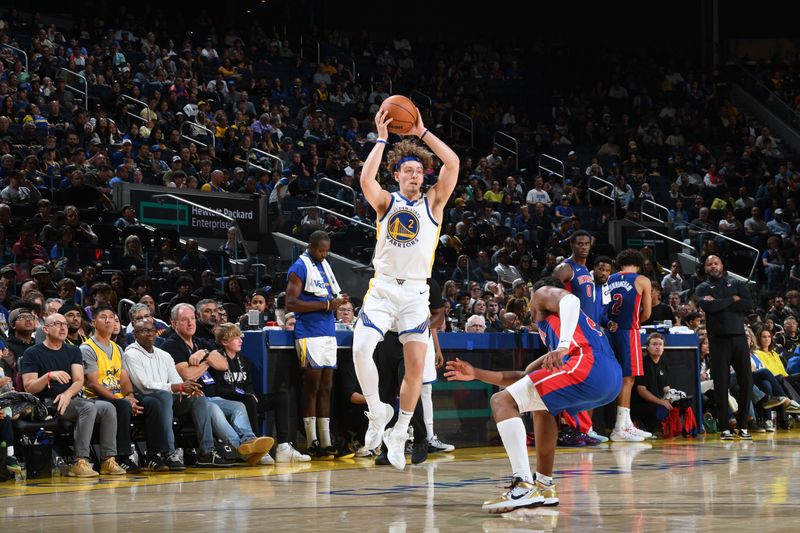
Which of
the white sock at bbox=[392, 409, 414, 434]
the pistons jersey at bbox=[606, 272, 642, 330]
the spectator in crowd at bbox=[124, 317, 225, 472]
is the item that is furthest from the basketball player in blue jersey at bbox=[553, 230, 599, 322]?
the spectator in crowd at bbox=[124, 317, 225, 472]

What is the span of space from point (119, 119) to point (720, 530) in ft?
56.8

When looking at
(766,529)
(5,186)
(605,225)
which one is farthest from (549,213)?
(766,529)

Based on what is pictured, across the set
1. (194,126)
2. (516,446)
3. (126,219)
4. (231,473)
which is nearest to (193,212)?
(126,219)

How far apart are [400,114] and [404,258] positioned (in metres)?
1.05

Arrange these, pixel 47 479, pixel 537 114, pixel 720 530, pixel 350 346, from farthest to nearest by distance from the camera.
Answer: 1. pixel 537 114
2. pixel 350 346
3. pixel 47 479
4. pixel 720 530

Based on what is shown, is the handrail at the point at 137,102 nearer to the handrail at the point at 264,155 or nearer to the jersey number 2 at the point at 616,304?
the handrail at the point at 264,155

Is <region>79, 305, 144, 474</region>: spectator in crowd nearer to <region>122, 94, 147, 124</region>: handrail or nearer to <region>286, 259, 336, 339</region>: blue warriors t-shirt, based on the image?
<region>286, 259, 336, 339</region>: blue warriors t-shirt

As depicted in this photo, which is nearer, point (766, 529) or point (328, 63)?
point (766, 529)

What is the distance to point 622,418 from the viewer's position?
1275cm

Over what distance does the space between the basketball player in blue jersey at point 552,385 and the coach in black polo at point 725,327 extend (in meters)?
5.84

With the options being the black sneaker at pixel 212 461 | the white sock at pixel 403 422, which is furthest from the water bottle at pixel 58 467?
the white sock at pixel 403 422

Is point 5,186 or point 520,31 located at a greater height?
point 520,31

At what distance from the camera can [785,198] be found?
26469mm

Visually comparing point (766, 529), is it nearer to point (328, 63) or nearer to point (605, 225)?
point (605, 225)
